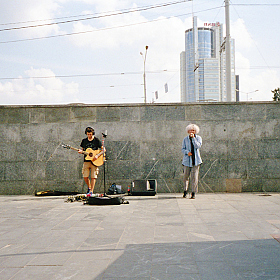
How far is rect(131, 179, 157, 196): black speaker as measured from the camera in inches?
373

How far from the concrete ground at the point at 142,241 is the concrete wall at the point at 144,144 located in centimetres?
212

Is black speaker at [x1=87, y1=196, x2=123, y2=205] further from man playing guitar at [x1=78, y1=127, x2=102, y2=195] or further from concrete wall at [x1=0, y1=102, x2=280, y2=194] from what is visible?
concrete wall at [x1=0, y1=102, x2=280, y2=194]

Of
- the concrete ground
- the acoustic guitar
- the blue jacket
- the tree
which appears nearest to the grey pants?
the blue jacket

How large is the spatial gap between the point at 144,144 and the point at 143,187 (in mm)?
1307

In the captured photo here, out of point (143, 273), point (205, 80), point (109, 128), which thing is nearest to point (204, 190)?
point (109, 128)

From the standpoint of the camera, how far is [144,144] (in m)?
10.1

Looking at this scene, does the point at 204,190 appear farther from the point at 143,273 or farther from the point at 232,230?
the point at 143,273

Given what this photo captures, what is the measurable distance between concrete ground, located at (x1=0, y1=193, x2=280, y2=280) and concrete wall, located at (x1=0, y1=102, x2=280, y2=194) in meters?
2.12

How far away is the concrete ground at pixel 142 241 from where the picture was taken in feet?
11.6

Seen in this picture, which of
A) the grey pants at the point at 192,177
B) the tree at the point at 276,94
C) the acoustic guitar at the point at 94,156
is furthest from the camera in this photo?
the tree at the point at 276,94

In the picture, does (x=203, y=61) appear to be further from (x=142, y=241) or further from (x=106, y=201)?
(x=142, y=241)

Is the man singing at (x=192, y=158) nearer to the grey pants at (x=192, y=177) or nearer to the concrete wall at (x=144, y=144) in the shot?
the grey pants at (x=192, y=177)

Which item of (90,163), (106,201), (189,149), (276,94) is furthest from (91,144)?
(276,94)

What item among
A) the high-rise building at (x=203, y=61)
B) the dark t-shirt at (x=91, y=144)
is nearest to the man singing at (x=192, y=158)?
the dark t-shirt at (x=91, y=144)
